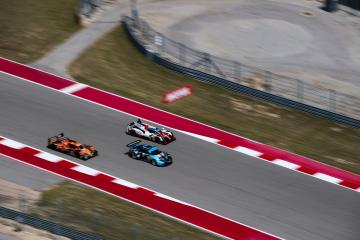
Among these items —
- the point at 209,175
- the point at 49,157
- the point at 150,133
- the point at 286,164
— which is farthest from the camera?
the point at 150,133

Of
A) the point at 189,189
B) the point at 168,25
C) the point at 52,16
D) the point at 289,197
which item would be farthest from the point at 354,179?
the point at 52,16

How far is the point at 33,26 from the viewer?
2292 inches

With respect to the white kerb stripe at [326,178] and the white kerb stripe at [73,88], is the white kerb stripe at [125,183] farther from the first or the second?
the white kerb stripe at [73,88]

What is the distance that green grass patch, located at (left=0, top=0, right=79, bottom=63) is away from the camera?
55.4 metres

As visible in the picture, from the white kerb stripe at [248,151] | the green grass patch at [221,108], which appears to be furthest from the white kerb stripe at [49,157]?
the white kerb stripe at [248,151]

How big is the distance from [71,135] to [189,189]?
7475 millimetres

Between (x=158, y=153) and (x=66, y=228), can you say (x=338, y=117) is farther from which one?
(x=66, y=228)

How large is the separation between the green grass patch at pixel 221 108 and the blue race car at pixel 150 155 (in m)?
5.21

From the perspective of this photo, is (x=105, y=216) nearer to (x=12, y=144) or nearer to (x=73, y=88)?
(x=12, y=144)

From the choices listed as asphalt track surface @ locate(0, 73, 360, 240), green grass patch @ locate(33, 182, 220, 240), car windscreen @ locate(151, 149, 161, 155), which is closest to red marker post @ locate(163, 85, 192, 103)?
asphalt track surface @ locate(0, 73, 360, 240)

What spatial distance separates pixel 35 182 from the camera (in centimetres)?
4234

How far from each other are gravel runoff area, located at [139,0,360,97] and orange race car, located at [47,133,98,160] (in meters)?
14.5

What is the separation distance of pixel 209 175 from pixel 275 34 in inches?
735

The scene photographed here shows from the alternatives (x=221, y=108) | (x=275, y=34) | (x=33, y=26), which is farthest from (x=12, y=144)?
(x=275, y=34)
